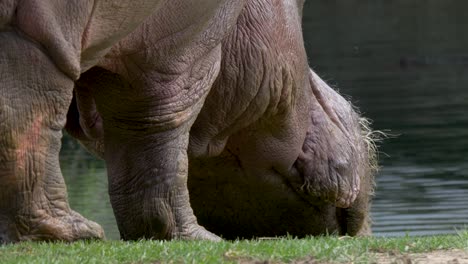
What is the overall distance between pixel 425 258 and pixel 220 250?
2.89ft

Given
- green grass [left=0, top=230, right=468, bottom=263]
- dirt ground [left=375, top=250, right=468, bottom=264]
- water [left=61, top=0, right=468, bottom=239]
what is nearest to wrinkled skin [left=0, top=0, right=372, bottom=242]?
green grass [left=0, top=230, right=468, bottom=263]

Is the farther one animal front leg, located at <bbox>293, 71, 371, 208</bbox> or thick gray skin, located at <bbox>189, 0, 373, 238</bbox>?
animal front leg, located at <bbox>293, 71, 371, 208</bbox>

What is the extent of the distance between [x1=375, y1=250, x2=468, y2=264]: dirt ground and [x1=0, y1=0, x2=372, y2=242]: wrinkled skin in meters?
1.56

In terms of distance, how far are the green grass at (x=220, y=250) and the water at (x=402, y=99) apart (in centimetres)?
250

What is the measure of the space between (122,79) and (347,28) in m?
23.8

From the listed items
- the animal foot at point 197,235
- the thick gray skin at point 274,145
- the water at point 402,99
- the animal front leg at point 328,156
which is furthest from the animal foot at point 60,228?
the animal front leg at point 328,156

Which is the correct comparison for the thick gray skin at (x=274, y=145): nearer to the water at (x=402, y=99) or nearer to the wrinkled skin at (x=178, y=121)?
the wrinkled skin at (x=178, y=121)

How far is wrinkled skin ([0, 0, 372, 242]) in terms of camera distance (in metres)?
7.09

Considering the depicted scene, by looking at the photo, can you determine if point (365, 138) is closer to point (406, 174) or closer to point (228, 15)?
point (228, 15)

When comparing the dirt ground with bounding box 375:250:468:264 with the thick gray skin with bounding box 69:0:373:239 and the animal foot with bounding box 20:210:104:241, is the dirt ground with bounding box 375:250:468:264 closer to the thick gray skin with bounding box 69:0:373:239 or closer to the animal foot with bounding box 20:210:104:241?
the animal foot with bounding box 20:210:104:241

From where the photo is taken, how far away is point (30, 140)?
7.13 metres

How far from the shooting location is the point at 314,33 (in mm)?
31375

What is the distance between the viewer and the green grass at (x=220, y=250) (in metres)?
6.75

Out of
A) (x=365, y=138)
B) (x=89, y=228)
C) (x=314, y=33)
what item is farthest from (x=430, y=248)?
(x=314, y=33)
